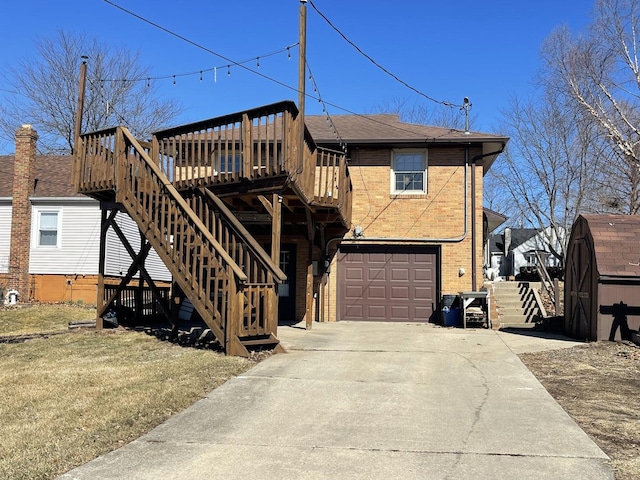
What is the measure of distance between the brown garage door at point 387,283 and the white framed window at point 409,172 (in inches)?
A: 68.6

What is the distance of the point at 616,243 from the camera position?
11609 millimetres

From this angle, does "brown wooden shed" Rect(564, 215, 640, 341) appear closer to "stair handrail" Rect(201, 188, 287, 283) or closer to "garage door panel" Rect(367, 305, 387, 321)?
"garage door panel" Rect(367, 305, 387, 321)

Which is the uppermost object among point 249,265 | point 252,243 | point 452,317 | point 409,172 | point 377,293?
point 409,172

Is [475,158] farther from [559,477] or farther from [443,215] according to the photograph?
[559,477]

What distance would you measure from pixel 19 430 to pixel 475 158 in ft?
44.3

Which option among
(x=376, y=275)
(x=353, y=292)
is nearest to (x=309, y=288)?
(x=353, y=292)

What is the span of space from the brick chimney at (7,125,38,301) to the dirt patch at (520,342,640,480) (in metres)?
17.3

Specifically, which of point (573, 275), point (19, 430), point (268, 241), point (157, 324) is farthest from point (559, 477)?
point (268, 241)

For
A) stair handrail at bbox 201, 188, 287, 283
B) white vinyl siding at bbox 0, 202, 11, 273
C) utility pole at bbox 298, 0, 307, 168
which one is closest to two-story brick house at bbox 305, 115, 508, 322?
utility pole at bbox 298, 0, 307, 168

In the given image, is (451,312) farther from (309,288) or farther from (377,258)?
(309,288)

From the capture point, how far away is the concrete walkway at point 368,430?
14.4 feet

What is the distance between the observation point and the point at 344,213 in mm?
14383

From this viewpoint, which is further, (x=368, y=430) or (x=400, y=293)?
(x=400, y=293)

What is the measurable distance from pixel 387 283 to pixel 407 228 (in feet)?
5.46
